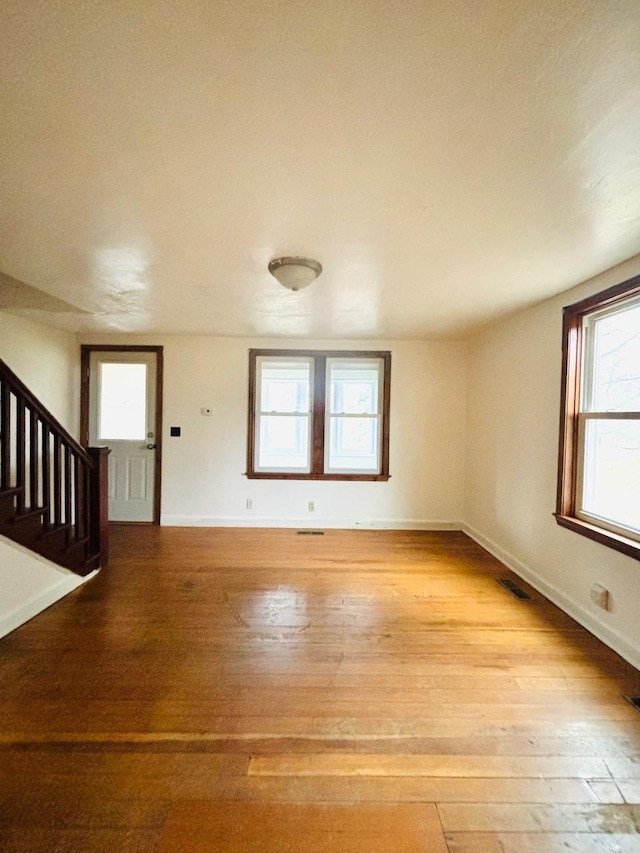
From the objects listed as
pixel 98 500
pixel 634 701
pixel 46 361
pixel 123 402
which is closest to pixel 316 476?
pixel 98 500

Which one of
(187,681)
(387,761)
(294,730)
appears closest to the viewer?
(387,761)

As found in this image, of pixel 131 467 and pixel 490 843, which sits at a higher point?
pixel 131 467

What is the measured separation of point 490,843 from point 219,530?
3478mm

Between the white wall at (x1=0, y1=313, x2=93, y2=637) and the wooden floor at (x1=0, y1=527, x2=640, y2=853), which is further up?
Result: the white wall at (x1=0, y1=313, x2=93, y2=637)

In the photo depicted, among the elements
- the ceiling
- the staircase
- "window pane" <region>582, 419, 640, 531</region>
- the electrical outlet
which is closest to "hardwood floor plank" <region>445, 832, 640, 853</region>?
the electrical outlet

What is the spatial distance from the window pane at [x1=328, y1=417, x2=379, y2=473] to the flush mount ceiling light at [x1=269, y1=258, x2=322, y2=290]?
2366 mm

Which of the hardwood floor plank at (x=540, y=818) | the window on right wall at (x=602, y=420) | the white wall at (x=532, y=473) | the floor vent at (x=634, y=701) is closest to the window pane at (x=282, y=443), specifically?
the white wall at (x=532, y=473)

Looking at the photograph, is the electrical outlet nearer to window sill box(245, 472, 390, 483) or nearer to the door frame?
window sill box(245, 472, 390, 483)

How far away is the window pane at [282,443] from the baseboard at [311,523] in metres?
0.64

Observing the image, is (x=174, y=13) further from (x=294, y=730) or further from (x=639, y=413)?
(x=639, y=413)

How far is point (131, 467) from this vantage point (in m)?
4.29

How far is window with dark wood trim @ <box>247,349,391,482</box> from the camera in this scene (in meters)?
4.29

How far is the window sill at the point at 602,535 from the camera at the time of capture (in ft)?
6.48

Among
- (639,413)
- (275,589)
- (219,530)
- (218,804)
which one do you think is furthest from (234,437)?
(639,413)
